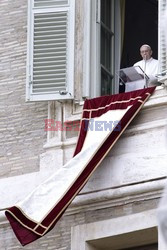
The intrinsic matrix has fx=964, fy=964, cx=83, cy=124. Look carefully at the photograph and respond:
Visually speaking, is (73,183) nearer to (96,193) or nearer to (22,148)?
(96,193)

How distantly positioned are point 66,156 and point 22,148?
21.9 inches

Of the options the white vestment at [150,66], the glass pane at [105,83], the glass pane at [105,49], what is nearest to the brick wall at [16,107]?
the glass pane at [105,83]

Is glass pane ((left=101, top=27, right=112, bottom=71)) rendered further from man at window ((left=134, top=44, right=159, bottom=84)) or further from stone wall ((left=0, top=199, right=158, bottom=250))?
stone wall ((left=0, top=199, right=158, bottom=250))

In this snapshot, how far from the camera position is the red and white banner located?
26.6 feet

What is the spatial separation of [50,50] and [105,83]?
662 millimetres

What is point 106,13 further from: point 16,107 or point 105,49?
point 16,107

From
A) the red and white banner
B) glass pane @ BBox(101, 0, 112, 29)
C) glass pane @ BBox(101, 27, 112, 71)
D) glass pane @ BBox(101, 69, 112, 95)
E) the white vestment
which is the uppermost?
glass pane @ BBox(101, 0, 112, 29)

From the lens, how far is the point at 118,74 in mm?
9633

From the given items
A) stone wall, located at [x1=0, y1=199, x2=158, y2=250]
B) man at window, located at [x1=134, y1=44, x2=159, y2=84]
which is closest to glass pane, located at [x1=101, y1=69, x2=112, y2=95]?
man at window, located at [x1=134, y1=44, x2=159, y2=84]

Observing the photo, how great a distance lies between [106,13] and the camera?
388 inches

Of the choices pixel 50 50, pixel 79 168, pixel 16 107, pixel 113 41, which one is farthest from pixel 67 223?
pixel 113 41

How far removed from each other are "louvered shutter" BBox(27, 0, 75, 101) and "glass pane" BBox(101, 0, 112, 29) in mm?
564

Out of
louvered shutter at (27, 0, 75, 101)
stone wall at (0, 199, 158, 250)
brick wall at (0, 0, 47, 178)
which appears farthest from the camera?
brick wall at (0, 0, 47, 178)

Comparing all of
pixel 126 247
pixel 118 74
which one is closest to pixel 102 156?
pixel 126 247
